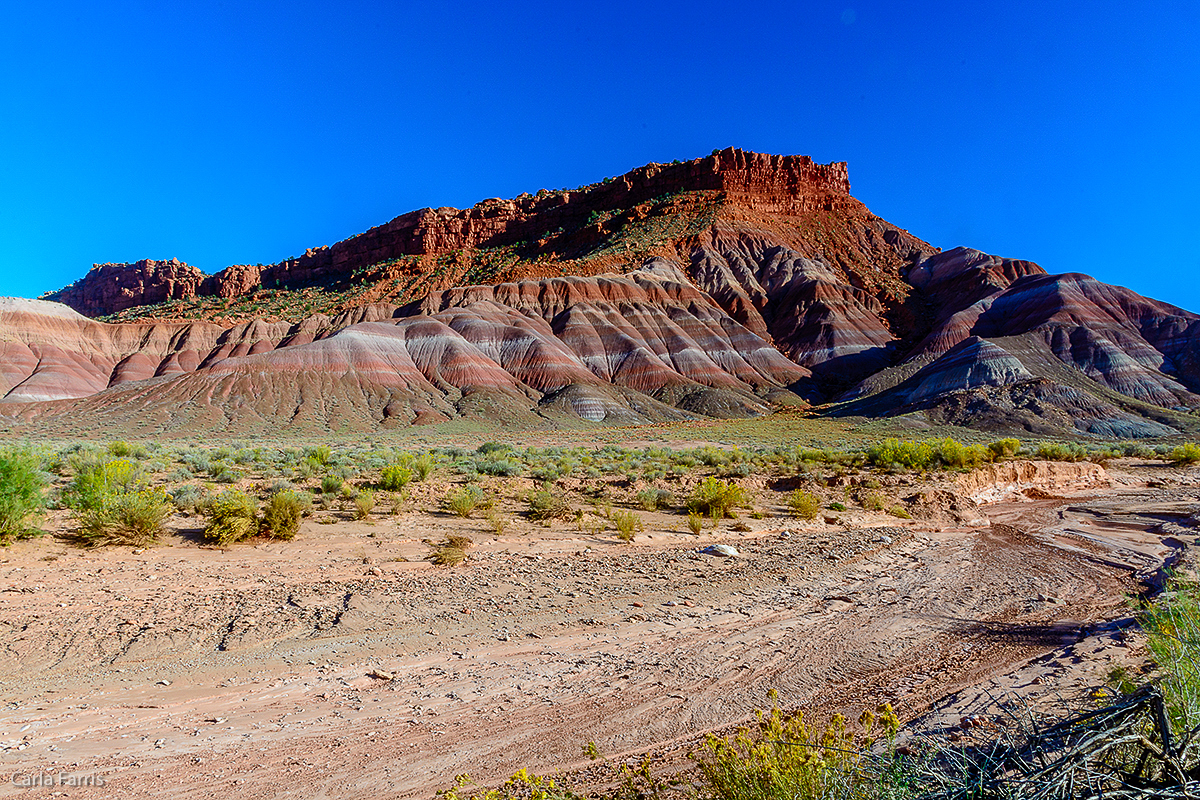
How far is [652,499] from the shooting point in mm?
14078

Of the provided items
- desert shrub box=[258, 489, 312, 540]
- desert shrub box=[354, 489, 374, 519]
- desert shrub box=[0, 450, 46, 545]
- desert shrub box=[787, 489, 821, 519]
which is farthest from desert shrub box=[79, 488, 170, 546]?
desert shrub box=[787, 489, 821, 519]

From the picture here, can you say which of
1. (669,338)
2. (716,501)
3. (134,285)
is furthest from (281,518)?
(134,285)

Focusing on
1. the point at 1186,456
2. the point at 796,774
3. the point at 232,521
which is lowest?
the point at 232,521

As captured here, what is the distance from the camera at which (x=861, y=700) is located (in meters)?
4.88

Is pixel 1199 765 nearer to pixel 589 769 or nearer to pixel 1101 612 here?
pixel 589 769

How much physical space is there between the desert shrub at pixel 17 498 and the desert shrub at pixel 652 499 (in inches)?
438

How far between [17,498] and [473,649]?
8.36 metres

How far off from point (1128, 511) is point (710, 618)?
14.1 meters

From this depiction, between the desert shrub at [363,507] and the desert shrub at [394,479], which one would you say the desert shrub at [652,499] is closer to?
the desert shrub at [394,479]

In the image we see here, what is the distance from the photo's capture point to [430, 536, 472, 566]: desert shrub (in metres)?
8.85

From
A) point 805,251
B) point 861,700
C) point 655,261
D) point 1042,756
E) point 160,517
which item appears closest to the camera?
point 1042,756

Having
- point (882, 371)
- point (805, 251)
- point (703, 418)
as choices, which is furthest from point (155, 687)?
point (805, 251)

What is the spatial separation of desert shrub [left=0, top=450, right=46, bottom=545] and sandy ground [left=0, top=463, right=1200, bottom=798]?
14.9 inches

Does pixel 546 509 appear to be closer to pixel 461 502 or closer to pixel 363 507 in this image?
pixel 461 502
